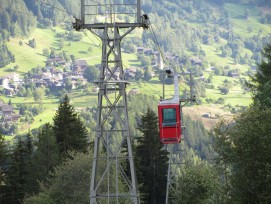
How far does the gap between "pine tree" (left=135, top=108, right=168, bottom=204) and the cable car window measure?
63.6 ft

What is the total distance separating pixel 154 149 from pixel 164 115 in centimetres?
2346

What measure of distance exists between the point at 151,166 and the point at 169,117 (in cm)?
2187

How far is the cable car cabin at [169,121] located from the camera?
1794 inches

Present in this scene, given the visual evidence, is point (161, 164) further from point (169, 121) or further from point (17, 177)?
point (169, 121)

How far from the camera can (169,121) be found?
45.6 meters

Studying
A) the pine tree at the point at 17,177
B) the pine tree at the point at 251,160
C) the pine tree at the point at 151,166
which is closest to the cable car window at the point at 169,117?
the pine tree at the point at 251,160

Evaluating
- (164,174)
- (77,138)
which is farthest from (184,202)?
(77,138)

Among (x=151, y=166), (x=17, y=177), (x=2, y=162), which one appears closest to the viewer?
(x=17, y=177)

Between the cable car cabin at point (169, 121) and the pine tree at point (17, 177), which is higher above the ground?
the cable car cabin at point (169, 121)

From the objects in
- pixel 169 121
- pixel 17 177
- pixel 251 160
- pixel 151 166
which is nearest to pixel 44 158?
pixel 17 177

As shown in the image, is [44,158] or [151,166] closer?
[44,158]

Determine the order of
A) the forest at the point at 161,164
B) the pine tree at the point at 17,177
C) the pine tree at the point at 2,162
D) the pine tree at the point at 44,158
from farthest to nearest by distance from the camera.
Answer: the pine tree at the point at 17,177
the pine tree at the point at 44,158
the pine tree at the point at 2,162
the forest at the point at 161,164

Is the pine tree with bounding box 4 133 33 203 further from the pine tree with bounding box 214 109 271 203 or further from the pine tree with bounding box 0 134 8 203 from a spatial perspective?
the pine tree with bounding box 214 109 271 203

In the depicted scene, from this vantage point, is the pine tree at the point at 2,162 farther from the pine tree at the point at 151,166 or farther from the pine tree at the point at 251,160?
the pine tree at the point at 251,160
